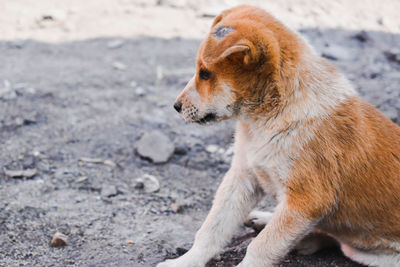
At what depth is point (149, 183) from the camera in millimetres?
5797

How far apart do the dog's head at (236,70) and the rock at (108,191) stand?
187 cm

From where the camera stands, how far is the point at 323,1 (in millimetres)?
11391

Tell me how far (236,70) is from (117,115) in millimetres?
3692

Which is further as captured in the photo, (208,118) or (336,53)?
(336,53)

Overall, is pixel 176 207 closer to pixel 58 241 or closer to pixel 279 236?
pixel 58 241

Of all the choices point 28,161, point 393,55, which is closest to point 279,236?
point 28,161

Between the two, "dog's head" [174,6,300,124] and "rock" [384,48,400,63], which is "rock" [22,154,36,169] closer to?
"dog's head" [174,6,300,124]

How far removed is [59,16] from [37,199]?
20.8 ft

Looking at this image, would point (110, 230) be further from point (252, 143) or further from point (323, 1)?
point (323, 1)

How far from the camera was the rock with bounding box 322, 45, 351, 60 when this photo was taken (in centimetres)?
903

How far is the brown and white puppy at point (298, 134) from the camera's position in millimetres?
3760

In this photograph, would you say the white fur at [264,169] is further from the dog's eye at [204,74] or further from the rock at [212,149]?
the rock at [212,149]

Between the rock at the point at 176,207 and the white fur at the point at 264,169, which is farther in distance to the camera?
the rock at the point at 176,207

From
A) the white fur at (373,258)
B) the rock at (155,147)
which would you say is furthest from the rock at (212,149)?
the white fur at (373,258)
